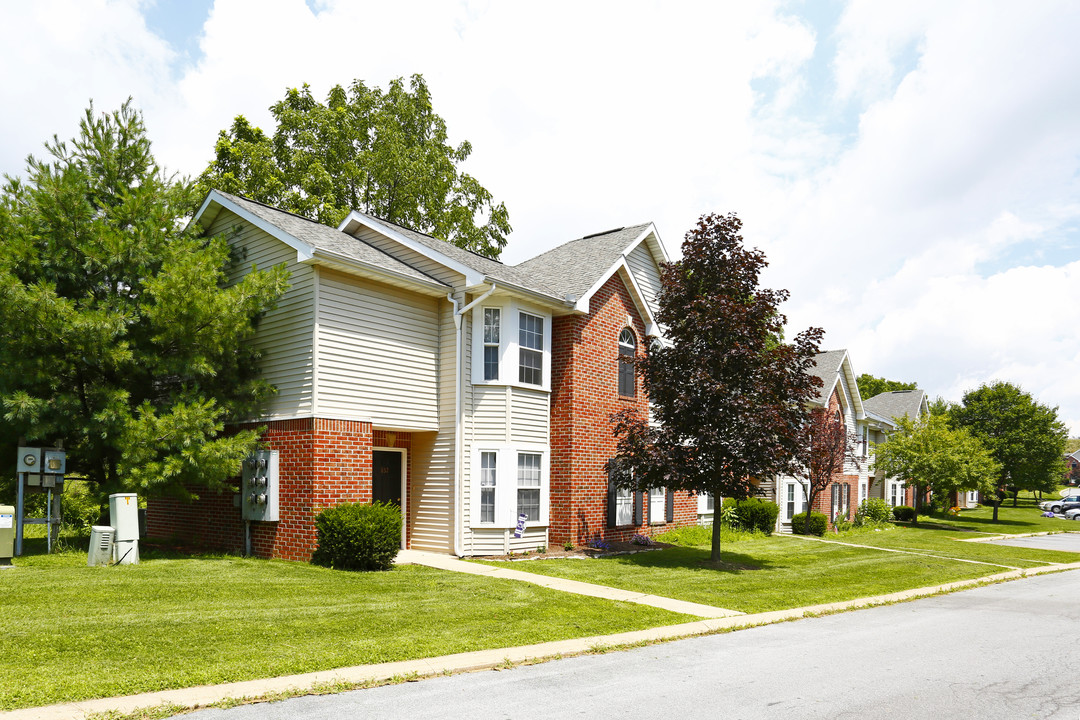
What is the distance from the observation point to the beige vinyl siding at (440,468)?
58.1 feet

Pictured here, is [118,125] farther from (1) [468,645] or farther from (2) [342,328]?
(1) [468,645]

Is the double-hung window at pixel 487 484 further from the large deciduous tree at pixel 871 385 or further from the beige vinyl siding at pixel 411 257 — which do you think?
the large deciduous tree at pixel 871 385

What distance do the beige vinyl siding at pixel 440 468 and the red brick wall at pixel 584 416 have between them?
2998 mm

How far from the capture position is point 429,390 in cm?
1798

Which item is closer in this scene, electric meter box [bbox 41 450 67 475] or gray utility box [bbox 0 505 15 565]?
gray utility box [bbox 0 505 15 565]

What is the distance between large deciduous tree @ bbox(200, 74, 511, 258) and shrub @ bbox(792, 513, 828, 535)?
18678 millimetres

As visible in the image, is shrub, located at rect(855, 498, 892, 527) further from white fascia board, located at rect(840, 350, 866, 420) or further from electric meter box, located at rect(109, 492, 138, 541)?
electric meter box, located at rect(109, 492, 138, 541)

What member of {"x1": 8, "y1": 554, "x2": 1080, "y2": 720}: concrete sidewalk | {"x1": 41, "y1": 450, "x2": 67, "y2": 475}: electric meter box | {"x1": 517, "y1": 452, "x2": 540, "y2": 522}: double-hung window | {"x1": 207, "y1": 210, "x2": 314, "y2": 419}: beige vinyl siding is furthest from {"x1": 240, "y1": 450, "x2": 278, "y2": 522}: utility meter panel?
{"x1": 8, "y1": 554, "x2": 1080, "y2": 720}: concrete sidewalk

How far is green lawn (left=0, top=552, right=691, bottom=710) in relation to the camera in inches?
284

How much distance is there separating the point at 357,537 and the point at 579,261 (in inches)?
440

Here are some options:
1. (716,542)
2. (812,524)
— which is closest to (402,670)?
(716,542)

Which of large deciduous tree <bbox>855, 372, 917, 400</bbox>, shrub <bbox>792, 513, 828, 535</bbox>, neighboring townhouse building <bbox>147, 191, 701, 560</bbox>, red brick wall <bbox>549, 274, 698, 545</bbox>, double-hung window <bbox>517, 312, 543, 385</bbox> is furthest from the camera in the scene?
large deciduous tree <bbox>855, 372, 917, 400</bbox>

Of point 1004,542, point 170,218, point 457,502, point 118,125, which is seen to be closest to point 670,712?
point 457,502

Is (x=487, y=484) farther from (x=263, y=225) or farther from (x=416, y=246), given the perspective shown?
(x=263, y=225)
